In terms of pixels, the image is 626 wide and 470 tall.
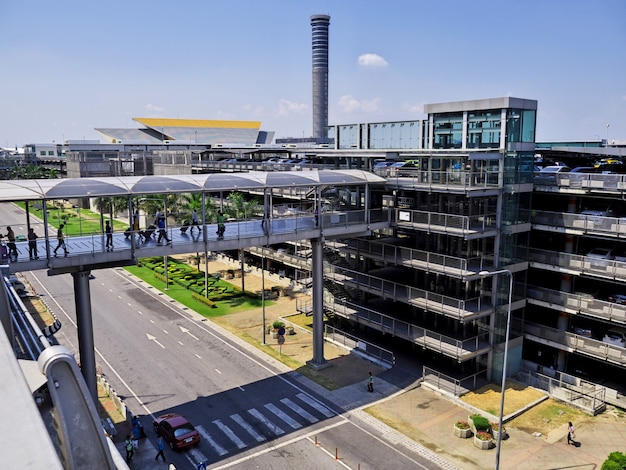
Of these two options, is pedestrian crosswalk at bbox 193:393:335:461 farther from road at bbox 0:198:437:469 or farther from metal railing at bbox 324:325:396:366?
metal railing at bbox 324:325:396:366

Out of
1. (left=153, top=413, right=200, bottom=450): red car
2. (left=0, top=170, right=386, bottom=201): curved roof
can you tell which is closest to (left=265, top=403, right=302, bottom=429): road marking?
(left=153, top=413, right=200, bottom=450): red car

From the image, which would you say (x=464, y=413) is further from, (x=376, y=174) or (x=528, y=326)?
(x=376, y=174)

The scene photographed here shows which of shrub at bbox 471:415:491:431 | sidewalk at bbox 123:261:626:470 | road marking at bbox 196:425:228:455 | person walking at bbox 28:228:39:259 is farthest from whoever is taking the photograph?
shrub at bbox 471:415:491:431

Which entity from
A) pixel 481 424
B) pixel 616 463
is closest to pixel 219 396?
pixel 481 424

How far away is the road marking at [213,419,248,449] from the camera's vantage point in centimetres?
2972

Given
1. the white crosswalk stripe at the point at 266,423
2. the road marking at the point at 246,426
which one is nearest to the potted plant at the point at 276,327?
the white crosswalk stripe at the point at 266,423

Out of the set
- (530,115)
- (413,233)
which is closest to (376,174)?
(413,233)

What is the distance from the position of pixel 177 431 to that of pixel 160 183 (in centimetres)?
1378

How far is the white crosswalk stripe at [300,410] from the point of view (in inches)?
1275

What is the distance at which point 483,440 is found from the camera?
96.6 feet

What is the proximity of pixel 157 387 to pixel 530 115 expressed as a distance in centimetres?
3167

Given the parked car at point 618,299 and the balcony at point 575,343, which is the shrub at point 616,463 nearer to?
the balcony at point 575,343

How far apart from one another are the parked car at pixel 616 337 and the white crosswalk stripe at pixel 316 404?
61.9ft

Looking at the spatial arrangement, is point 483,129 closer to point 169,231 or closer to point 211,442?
point 169,231
